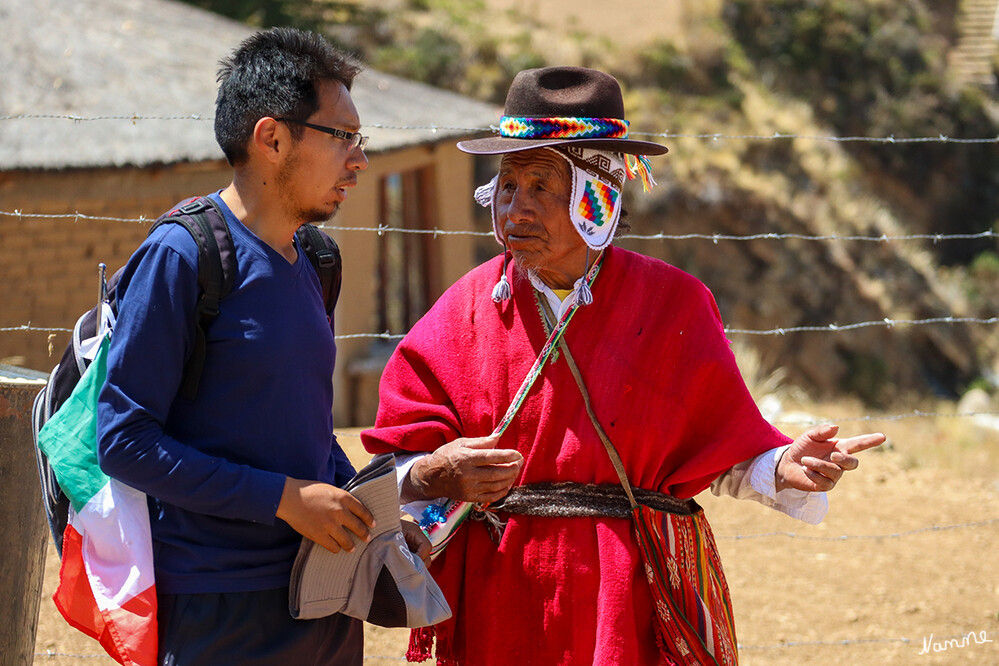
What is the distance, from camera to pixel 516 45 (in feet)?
80.0

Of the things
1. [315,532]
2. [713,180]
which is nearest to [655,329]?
[315,532]

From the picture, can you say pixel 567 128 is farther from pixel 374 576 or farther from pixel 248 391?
pixel 374 576

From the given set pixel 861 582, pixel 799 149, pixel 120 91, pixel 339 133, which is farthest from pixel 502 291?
pixel 799 149

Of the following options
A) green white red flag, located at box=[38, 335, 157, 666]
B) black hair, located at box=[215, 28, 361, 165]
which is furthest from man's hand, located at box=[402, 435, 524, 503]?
black hair, located at box=[215, 28, 361, 165]

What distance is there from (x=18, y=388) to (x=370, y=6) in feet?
78.4

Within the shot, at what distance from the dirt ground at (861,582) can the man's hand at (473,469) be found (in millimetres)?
1718

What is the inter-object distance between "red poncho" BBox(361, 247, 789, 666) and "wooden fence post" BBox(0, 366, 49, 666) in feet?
3.14

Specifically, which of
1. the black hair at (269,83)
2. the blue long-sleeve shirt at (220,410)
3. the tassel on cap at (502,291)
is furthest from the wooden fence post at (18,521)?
the tassel on cap at (502,291)

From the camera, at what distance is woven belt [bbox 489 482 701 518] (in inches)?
91.6

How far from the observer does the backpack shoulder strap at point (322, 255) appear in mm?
2193

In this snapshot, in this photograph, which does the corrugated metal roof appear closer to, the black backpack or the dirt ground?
the dirt ground

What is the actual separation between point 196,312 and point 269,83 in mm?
471

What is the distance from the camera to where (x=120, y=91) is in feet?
30.9

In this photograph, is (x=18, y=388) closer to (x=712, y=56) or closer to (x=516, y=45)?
(x=516, y=45)
